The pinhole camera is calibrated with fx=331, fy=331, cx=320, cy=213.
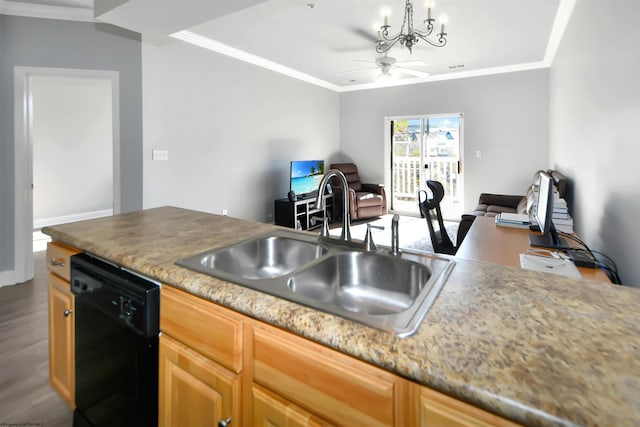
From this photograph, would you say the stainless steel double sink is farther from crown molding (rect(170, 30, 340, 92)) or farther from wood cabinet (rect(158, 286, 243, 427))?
crown molding (rect(170, 30, 340, 92))

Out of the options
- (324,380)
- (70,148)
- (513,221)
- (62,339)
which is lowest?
(62,339)

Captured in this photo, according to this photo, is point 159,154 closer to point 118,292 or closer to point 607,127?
point 118,292

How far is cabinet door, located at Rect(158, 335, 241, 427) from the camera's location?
912 millimetres

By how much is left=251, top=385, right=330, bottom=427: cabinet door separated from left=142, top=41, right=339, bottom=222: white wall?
340 centimetres

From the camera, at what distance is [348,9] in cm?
336

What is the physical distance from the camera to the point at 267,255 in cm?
149

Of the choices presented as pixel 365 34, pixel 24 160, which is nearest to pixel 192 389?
pixel 24 160

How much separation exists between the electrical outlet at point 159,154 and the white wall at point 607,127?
13.1ft

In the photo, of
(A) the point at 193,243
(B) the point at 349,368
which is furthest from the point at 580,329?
(A) the point at 193,243

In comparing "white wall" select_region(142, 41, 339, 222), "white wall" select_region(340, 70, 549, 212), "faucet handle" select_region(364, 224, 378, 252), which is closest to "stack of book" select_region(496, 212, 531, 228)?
"faucet handle" select_region(364, 224, 378, 252)

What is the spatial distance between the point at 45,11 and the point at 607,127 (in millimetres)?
4672

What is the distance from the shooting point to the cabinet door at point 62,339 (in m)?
1.46

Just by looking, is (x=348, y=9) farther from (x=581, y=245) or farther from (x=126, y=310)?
(x=126, y=310)

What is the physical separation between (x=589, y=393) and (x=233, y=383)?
779 millimetres
